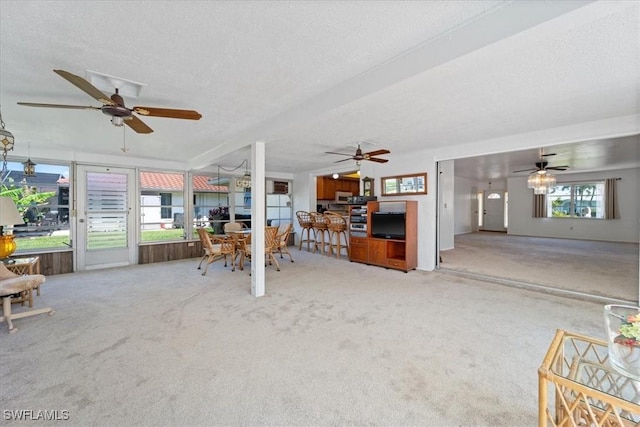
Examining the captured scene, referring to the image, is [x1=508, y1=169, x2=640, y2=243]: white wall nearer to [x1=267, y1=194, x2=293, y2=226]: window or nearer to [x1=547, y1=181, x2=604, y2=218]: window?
[x1=547, y1=181, x2=604, y2=218]: window

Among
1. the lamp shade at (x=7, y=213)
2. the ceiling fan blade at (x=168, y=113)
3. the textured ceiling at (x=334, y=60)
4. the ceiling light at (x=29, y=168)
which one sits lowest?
the lamp shade at (x=7, y=213)

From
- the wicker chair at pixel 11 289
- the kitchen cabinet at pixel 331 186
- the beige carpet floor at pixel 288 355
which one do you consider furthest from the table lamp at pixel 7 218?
the kitchen cabinet at pixel 331 186

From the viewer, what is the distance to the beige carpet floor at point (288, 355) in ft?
5.17

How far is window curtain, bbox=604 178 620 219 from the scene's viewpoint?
8.33 metres

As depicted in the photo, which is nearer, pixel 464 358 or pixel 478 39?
pixel 478 39

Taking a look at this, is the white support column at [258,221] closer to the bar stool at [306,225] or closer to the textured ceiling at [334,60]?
the textured ceiling at [334,60]

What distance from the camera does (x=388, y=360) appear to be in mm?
2061

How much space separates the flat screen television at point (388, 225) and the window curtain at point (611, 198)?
8.45m

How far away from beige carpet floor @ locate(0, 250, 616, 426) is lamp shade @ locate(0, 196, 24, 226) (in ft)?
3.64

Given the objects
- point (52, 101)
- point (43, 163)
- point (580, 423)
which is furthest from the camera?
point (43, 163)

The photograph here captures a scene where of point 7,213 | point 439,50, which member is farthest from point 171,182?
point 439,50

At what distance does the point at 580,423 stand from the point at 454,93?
→ 2.45m

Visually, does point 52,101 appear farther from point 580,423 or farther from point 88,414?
point 580,423

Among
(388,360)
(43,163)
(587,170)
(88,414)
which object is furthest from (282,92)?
(587,170)
